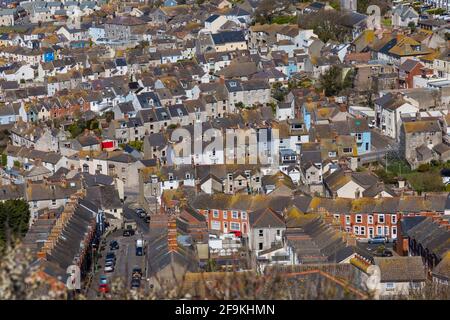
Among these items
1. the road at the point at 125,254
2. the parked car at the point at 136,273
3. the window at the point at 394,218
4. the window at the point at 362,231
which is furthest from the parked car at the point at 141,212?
the window at the point at 394,218

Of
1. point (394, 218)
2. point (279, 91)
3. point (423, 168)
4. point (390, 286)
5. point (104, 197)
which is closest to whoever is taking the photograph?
point (390, 286)

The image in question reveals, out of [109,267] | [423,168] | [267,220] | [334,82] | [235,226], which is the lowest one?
[423,168]

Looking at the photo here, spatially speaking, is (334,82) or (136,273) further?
(334,82)

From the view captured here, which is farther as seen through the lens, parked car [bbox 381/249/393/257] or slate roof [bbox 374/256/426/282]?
parked car [bbox 381/249/393/257]

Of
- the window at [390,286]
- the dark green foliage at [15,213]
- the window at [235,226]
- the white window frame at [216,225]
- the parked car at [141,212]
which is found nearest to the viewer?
the window at [390,286]

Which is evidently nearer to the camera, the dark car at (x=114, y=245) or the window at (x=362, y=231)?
the dark car at (x=114, y=245)

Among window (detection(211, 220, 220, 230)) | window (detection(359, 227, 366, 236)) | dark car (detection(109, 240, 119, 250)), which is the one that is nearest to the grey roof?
dark car (detection(109, 240, 119, 250))

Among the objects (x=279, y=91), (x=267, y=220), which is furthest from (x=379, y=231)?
(x=279, y=91)

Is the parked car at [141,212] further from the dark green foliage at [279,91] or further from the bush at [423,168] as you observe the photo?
the dark green foliage at [279,91]

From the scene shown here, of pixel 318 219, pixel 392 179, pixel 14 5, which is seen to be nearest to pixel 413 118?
pixel 392 179

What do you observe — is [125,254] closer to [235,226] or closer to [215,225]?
[215,225]

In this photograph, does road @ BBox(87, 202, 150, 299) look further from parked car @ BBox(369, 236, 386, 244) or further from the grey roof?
parked car @ BBox(369, 236, 386, 244)

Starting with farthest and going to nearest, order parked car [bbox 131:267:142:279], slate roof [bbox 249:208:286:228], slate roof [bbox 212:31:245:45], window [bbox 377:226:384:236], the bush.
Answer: slate roof [bbox 212:31:245:45], the bush, window [bbox 377:226:384:236], slate roof [bbox 249:208:286:228], parked car [bbox 131:267:142:279]
